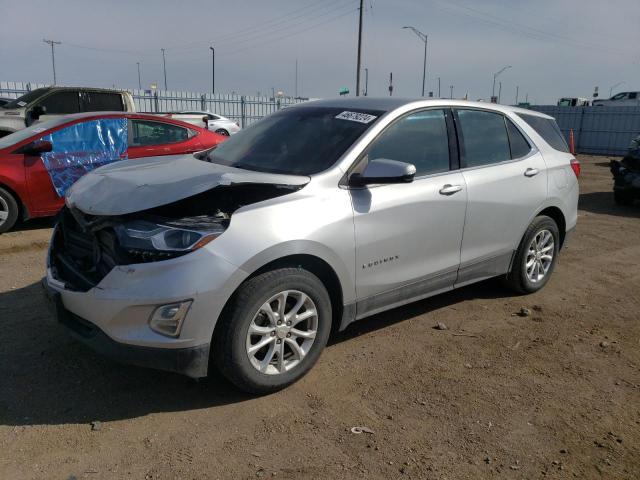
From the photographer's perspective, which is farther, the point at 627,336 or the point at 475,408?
the point at 627,336

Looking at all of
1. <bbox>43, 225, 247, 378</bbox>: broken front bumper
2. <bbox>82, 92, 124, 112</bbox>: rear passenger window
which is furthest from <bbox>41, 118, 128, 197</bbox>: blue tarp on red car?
<bbox>82, 92, 124, 112</bbox>: rear passenger window

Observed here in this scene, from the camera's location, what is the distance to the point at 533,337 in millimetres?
4340

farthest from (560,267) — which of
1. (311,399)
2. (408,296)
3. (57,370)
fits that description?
(57,370)

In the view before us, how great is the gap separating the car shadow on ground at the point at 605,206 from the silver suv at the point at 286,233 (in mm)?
6153

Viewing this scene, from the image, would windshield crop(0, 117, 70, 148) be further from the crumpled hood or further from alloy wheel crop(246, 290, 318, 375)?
alloy wheel crop(246, 290, 318, 375)

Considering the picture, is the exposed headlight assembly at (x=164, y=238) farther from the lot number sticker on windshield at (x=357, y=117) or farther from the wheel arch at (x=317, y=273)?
the lot number sticker on windshield at (x=357, y=117)

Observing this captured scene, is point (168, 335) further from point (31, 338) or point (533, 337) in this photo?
point (533, 337)

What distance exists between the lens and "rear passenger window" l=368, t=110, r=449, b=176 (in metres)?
3.88

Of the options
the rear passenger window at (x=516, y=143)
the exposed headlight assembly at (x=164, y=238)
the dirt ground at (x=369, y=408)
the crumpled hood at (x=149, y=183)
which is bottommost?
the dirt ground at (x=369, y=408)

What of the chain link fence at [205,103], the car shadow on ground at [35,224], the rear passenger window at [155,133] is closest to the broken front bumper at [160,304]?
the car shadow on ground at [35,224]

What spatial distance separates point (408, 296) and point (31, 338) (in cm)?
273

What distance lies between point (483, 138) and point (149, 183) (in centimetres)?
276

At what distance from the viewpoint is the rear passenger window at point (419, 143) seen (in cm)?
388

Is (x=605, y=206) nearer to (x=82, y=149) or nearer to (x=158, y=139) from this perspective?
(x=158, y=139)
